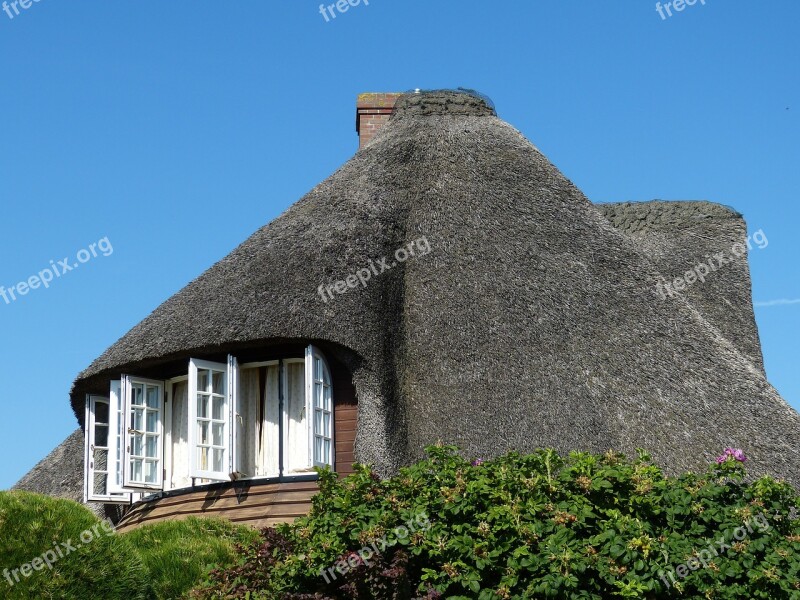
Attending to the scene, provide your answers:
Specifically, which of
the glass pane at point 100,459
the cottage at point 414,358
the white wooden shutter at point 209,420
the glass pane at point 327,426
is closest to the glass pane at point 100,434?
the glass pane at point 100,459

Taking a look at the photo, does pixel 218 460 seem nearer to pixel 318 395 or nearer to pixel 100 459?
pixel 318 395

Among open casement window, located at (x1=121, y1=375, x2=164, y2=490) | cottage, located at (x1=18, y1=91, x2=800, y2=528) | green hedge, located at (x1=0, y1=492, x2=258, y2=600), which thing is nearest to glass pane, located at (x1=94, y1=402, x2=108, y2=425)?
cottage, located at (x1=18, y1=91, x2=800, y2=528)

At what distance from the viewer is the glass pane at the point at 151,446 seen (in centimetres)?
1742

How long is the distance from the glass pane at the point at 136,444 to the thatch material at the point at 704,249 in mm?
10173

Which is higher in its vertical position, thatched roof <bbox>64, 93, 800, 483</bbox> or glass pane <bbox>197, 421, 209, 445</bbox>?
thatched roof <bbox>64, 93, 800, 483</bbox>

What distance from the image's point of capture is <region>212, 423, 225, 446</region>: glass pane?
656 inches

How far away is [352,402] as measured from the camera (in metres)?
16.5

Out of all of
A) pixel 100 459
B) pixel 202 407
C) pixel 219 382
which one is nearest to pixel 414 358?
pixel 219 382

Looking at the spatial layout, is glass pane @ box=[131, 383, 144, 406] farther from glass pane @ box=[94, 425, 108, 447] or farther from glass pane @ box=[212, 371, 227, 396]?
glass pane @ box=[94, 425, 108, 447]

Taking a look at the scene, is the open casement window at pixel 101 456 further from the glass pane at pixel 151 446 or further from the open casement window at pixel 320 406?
the open casement window at pixel 320 406

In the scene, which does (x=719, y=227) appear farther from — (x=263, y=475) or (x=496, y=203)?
(x=263, y=475)

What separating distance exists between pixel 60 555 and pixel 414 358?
6758mm

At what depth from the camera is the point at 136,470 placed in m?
17.2

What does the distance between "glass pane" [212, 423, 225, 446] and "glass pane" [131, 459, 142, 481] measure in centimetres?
140
